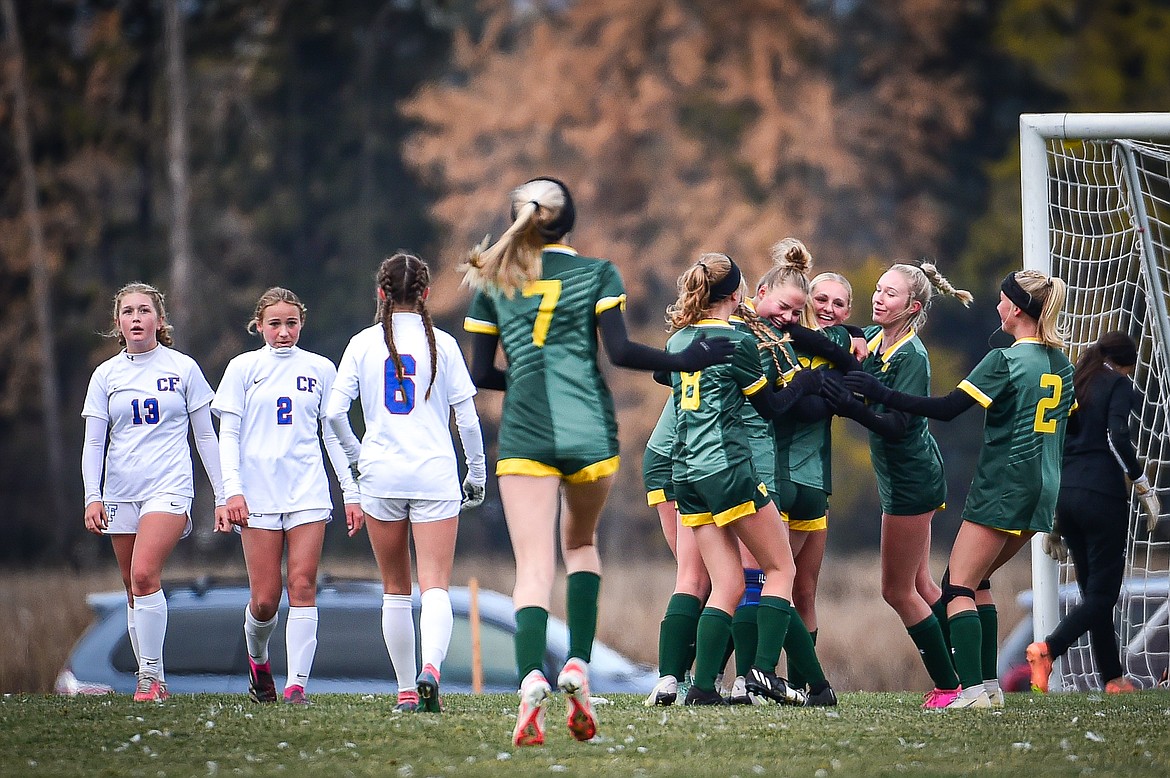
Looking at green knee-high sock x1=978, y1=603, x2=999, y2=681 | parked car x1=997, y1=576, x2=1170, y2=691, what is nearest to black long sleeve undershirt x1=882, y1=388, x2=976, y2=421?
green knee-high sock x1=978, y1=603, x2=999, y2=681

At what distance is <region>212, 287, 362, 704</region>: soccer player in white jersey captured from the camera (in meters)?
6.48

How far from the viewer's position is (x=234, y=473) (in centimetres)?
642

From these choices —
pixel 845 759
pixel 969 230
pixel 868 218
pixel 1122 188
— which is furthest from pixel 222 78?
pixel 845 759

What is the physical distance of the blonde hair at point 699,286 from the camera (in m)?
5.96

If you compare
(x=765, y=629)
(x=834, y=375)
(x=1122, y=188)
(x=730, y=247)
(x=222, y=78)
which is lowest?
(x=765, y=629)

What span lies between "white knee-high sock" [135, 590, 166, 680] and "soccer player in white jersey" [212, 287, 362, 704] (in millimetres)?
465

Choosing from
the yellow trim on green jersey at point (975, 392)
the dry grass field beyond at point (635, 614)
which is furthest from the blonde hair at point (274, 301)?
the dry grass field beyond at point (635, 614)

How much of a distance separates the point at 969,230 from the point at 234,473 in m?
21.8

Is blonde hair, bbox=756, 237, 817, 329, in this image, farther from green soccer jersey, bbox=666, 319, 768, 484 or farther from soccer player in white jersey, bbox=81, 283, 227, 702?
soccer player in white jersey, bbox=81, 283, 227, 702

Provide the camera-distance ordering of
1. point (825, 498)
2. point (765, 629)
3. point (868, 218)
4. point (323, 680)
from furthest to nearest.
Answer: point (868, 218) → point (323, 680) → point (825, 498) → point (765, 629)

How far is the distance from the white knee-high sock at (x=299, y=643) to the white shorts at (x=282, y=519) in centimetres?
38

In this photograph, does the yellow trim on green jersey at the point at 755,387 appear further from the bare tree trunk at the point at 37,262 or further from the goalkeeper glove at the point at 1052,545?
the bare tree trunk at the point at 37,262

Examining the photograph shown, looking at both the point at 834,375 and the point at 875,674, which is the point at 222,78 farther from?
the point at 834,375

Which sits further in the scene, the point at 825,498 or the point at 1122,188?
the point at 1122,188
